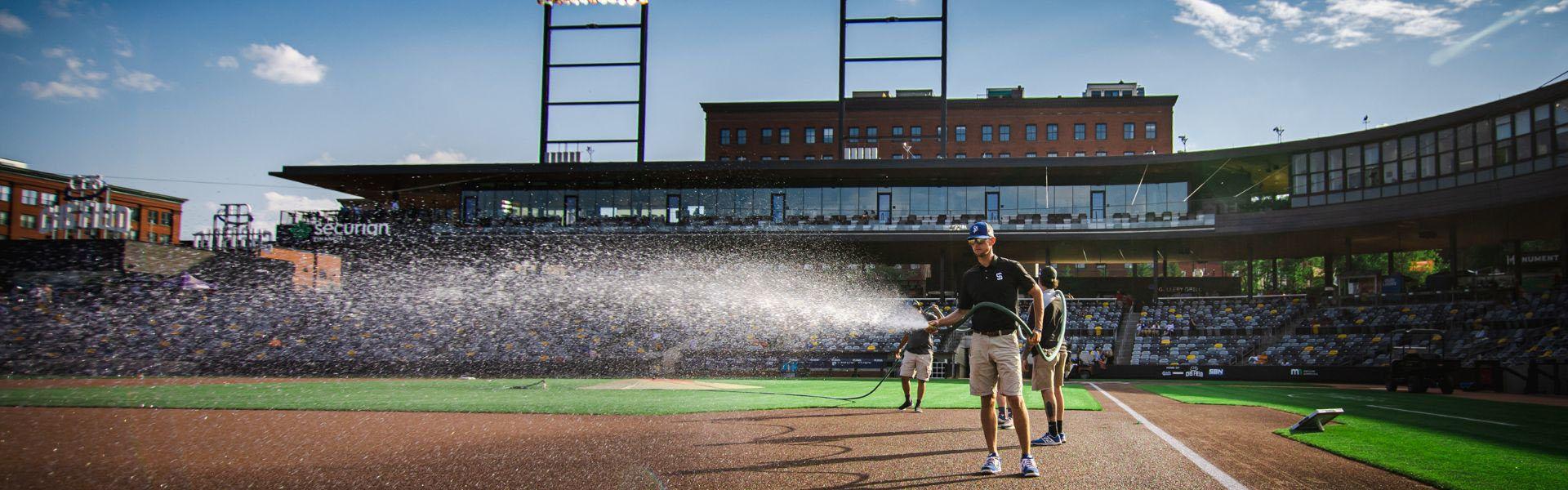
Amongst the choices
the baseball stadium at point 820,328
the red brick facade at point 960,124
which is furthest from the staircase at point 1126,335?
the red brick facade at point 960,124

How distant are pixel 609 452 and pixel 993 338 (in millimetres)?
4128

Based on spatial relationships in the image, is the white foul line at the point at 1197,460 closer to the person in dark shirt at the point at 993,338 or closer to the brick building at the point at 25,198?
the person in dark shirt at the point at 993,338

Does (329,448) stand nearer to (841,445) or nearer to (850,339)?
(841,445)

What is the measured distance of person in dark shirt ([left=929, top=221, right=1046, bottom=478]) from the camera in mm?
7461

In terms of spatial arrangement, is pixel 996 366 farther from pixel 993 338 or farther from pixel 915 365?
pixel 915 365

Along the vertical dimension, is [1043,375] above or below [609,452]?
above

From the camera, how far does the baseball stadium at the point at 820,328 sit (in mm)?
8445

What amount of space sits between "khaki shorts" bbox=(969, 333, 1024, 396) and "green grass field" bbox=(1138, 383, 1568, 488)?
11.9ft

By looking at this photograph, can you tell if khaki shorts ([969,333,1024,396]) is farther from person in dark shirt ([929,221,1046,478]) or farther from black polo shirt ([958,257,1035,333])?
black polo shirt ([958,257,1035,333])

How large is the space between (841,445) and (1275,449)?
15.4 feet

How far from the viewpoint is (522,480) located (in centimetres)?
738

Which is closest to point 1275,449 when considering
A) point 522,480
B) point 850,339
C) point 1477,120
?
point 522,480

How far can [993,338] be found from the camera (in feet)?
24.9

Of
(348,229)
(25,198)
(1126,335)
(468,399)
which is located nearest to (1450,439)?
(468,399)
